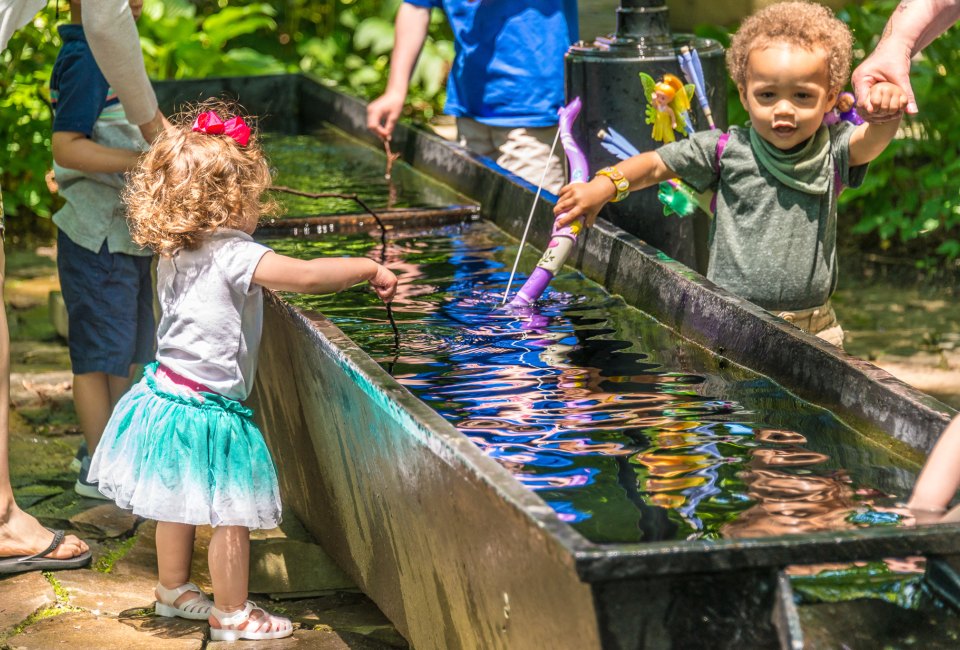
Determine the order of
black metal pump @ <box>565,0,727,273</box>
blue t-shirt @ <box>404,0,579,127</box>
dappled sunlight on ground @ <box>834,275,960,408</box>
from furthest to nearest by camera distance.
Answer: dappled sunlight on ground @ <box>834,275,960,408</box> → blue t-shirt @ <box>404,0,579,127</box> → black metal pump @ <box>565,0,727,273</box>

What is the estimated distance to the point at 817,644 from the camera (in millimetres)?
2389

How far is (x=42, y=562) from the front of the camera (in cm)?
398

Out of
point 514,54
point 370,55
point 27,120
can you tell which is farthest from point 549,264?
point 370,55

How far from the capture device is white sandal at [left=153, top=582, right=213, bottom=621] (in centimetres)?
367

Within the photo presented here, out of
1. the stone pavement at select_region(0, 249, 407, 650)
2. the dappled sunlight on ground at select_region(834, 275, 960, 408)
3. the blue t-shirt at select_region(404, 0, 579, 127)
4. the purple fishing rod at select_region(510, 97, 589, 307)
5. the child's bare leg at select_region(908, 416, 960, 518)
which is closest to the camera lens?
the child's bare leg at select_region(908, 416, 960, 518)

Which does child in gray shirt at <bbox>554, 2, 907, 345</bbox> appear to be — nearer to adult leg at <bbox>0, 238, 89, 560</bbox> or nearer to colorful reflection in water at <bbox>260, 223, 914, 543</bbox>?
Answer: colorful reflection in water at <bbox>260, 223, 914, 543</bbox>

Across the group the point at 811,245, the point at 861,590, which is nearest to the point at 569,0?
the point at 811,245

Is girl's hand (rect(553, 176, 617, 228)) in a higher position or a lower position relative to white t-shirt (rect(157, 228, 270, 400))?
higher

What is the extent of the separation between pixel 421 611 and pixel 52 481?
2220 mm

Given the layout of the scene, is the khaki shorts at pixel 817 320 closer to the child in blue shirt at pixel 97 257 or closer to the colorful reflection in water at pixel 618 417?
the colorful reflection in water at pixel 618 417

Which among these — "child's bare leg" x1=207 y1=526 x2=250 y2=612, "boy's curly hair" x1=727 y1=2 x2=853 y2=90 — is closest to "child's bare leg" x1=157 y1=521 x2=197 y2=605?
"child's bare leg" x1=207 y1=526 x2=250 y2=612

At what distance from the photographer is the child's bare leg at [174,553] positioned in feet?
11.9

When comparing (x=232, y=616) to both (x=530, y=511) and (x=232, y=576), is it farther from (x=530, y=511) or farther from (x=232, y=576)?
(x=530, y=511)

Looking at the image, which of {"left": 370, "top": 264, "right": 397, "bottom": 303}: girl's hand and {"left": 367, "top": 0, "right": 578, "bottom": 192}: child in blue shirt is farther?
{"left": 367, "top": 0, "right": 578, "bottom": 192}: child in blue shirt
